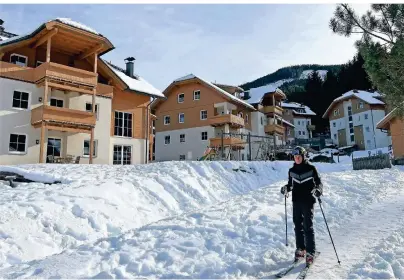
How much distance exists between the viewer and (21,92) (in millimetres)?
19609

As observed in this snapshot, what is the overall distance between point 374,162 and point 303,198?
21.2m

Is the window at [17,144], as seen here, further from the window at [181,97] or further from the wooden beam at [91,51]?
the window at [181,97]

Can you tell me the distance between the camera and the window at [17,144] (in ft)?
61.4

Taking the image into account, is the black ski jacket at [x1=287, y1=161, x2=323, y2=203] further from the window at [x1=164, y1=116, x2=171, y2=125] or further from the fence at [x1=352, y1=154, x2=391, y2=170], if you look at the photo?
the window at [x1=164, y1=116, x2=171, y2=125]

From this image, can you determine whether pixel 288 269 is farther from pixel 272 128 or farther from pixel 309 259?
pixel 272 128

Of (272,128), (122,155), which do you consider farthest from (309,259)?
(272,128)

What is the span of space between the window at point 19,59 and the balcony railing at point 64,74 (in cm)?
139

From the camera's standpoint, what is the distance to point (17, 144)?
62.3ft

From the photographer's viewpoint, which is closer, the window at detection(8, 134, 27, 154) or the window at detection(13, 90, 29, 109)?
the window at detection(8, 134, 27, 154)

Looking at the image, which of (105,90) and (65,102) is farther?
(105,90)

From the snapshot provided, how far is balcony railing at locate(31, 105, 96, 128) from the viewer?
19.0 m

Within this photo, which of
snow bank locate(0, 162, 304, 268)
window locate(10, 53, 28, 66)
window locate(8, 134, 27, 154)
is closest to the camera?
snow bank locate(0, 162, 304, 268)

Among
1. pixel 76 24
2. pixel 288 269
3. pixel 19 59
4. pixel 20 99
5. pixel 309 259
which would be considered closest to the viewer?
pixel 288 269

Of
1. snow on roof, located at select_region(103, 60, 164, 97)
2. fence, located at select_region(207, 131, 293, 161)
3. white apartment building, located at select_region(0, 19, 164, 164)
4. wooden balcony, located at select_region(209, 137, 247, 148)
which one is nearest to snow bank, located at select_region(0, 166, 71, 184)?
white apartment building, located at select_region(0, 19, 164, 164)
